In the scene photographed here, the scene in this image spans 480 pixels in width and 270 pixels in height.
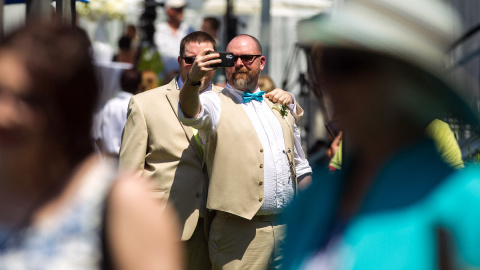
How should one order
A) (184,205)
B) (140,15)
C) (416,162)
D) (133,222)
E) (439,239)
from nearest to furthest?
(439,239), (416,162), (133,222), (184,205), (140,15)

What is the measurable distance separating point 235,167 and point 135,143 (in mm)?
658

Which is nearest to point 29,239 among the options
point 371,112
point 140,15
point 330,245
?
point 330,245

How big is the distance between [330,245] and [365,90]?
1.18 ft

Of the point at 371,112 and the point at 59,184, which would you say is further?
the point at 59,184

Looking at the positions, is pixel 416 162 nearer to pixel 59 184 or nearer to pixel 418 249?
pixel 418 249

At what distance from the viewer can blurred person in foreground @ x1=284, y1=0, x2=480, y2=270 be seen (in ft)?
5.54

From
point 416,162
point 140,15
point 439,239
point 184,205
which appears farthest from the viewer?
point 140,15

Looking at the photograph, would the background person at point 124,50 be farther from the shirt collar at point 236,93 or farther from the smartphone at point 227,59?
the smartphone at point 227,59

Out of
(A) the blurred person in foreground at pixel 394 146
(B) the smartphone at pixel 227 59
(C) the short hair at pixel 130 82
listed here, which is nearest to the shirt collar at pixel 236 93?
(B) the smartphone at pixel 227 59

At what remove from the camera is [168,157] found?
536cm

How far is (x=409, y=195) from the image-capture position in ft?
5.83

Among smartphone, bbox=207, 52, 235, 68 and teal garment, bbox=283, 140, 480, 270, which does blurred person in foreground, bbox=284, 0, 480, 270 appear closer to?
teal garment, bbox=283, 140, 480, 270

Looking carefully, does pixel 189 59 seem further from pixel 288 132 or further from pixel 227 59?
pixel 288 132

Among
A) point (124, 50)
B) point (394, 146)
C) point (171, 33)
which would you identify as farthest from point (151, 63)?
point (394, 146)
